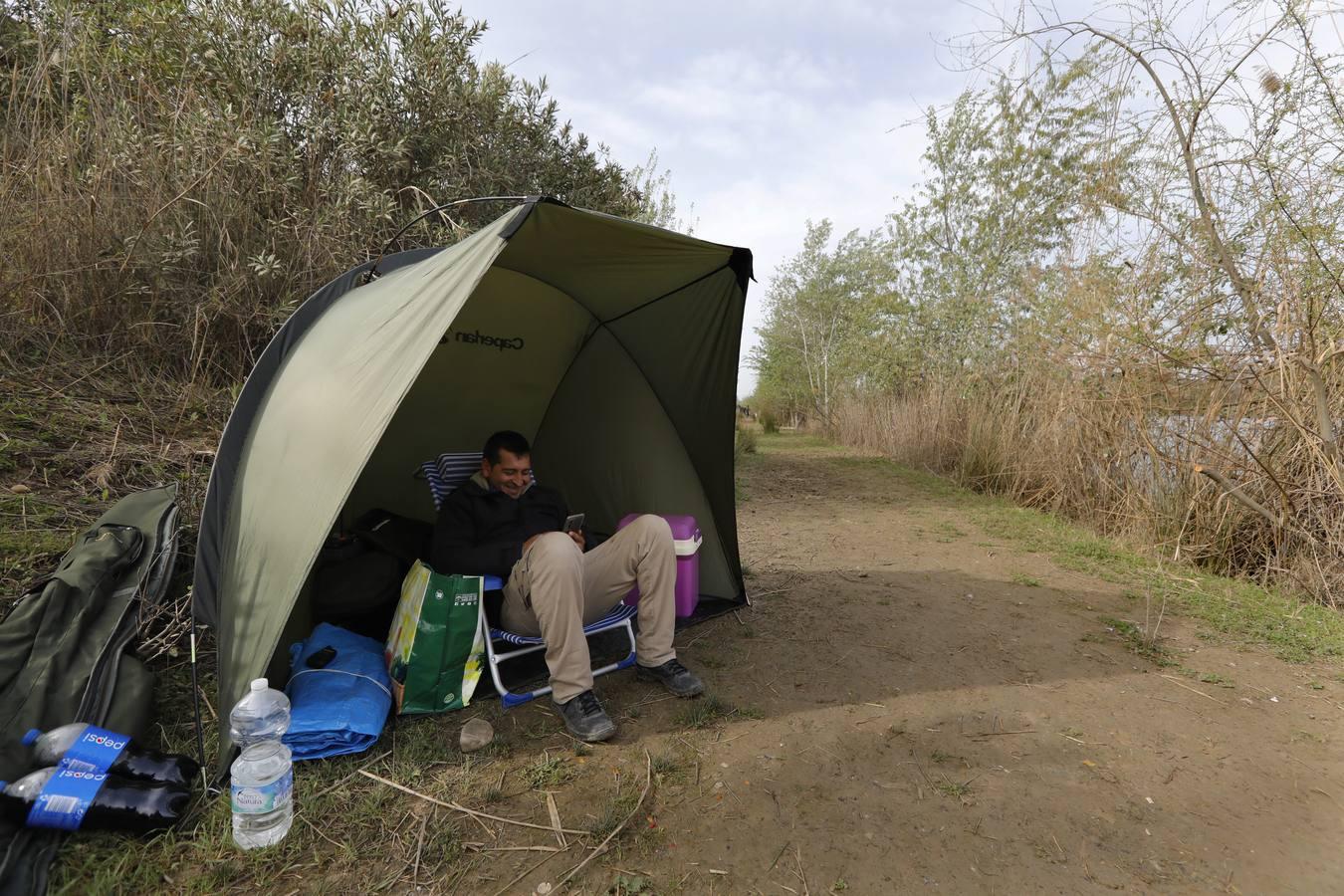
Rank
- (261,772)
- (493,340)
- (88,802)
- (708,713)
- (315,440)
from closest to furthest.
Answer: (88,802) → (261,772) → (315,440) → (708,713) → (493,340)

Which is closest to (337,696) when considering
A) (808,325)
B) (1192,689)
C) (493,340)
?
(493,340)

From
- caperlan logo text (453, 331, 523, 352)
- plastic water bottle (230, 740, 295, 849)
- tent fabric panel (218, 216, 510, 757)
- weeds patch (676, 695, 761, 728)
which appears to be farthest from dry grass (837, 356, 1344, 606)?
plastic water bottle (230, 740, 295, 849)

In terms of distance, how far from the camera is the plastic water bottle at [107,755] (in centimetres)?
208

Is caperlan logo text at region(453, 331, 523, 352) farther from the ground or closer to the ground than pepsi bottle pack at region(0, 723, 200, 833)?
farther from the ground

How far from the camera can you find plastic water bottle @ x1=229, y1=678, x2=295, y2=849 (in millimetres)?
2012

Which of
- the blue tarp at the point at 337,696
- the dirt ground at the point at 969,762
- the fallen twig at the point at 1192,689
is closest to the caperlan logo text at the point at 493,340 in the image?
the blue tarp at the point at 337,696

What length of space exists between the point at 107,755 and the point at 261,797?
1.91 ft

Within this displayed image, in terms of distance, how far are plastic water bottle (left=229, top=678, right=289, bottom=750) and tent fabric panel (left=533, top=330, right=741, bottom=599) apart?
7.97ft

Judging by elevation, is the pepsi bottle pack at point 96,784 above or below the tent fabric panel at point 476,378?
below

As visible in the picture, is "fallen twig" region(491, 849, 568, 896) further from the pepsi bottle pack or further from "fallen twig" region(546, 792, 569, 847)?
the pepsi bottle pack

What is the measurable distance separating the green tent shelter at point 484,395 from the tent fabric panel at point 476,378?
0.03 ft

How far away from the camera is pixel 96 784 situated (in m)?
2.00

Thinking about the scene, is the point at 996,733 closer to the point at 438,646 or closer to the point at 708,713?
the point at 708,713

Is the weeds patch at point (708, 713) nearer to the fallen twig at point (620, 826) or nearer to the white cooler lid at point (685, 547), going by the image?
the fallen twig at point (620, 826)
